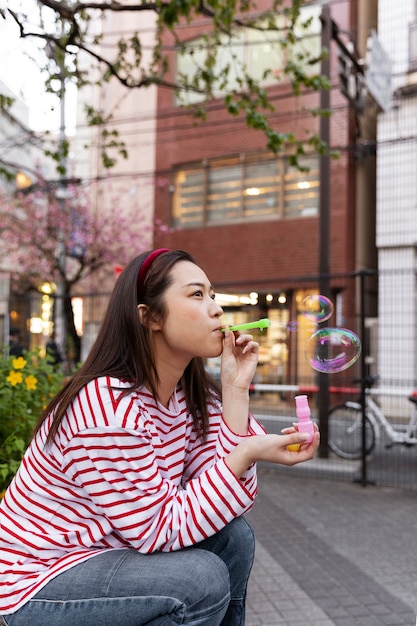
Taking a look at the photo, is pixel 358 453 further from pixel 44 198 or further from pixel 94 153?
pixel 94 153

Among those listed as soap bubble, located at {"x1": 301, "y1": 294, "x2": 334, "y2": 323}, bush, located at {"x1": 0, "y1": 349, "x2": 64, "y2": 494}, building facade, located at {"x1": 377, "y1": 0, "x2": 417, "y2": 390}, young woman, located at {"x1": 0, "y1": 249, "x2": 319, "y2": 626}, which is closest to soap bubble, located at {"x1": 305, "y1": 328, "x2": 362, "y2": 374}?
soap bubble, located at {"x1": 301, "y1": 294, "x2": 334, "y2": 323}

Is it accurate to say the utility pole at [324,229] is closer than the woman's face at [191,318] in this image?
No

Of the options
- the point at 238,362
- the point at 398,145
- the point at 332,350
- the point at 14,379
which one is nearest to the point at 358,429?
the point at 332,350

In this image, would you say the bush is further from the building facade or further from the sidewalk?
the building facade

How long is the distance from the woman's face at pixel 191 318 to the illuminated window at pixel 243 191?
12.2 metres

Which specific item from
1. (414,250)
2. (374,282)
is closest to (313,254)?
(414,250)

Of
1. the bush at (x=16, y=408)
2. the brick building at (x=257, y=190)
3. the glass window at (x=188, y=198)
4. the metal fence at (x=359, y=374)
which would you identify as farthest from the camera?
the glass window at (x=188, y=198)

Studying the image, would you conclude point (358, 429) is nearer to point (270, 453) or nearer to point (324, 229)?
point (324, 229)

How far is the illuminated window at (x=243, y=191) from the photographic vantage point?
45.1ft

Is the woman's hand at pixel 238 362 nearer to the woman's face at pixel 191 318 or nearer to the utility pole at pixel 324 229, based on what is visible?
the woman's face at pixel 191 318

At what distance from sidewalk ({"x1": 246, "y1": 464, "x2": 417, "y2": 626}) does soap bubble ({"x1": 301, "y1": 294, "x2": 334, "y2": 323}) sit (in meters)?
1.66

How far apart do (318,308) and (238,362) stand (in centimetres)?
175

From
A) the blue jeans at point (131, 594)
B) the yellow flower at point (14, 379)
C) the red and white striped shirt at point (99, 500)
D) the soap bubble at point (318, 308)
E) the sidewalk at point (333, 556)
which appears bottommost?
the sidewalk at point (333, 556)

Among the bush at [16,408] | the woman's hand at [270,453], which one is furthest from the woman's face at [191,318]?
the bush at [16,408]
